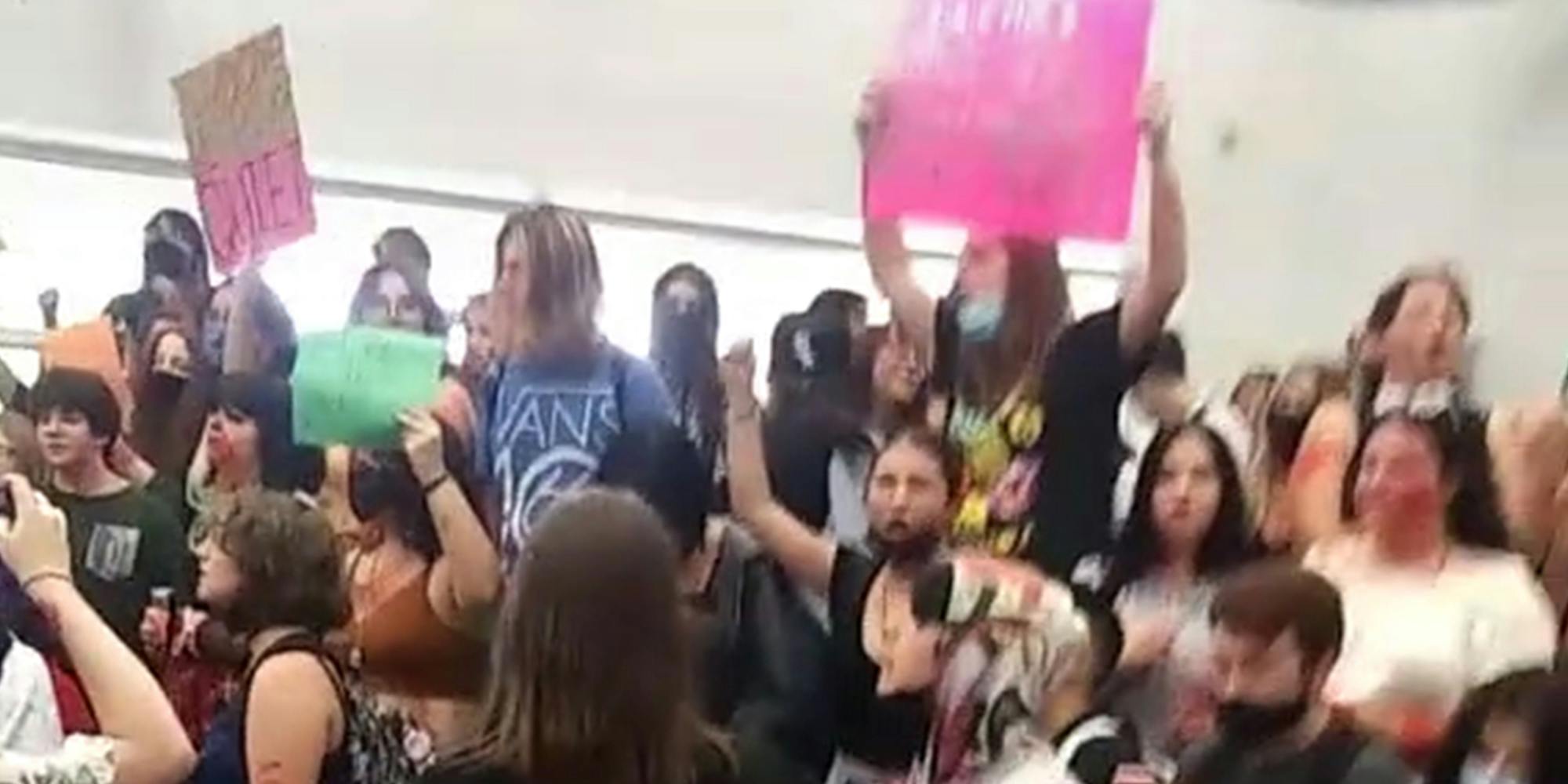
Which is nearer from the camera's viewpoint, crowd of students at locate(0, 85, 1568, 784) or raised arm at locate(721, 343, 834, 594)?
crowd of students at locate(0, 85, 1568, 784)

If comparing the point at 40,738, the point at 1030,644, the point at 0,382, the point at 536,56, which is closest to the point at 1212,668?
the point at 1030,644

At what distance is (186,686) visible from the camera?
4.52 m

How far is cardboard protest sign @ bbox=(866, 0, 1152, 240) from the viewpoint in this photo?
4.20 meters

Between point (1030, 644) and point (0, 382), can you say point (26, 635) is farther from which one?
point (0, 382)

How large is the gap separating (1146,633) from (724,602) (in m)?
0.68

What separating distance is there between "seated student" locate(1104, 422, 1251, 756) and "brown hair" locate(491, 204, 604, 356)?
896 millimetres

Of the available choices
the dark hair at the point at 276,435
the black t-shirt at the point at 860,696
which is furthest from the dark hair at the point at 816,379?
the dark hair at the point at 276,435

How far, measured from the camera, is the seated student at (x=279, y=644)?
11.5 feet

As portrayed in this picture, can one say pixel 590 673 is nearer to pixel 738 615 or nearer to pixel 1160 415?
pixel 738 615

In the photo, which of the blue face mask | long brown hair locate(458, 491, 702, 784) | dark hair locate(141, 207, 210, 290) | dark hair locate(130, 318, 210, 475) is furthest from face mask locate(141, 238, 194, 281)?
long brown hair locate(458, 491, 702, 784)

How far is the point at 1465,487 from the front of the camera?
403 cm

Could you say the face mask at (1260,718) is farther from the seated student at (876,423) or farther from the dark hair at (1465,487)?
→ the seated student at (876,423)

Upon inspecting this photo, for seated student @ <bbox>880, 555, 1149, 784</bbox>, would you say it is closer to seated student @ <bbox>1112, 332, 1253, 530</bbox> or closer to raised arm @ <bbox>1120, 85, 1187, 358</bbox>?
seated student @ <bbox>1112, 332, 1253, 530</bbox>

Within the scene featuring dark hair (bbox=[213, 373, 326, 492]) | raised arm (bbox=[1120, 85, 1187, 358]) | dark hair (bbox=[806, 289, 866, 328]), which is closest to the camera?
raised arm (bbox=[1120, 85, 1187, 358])
